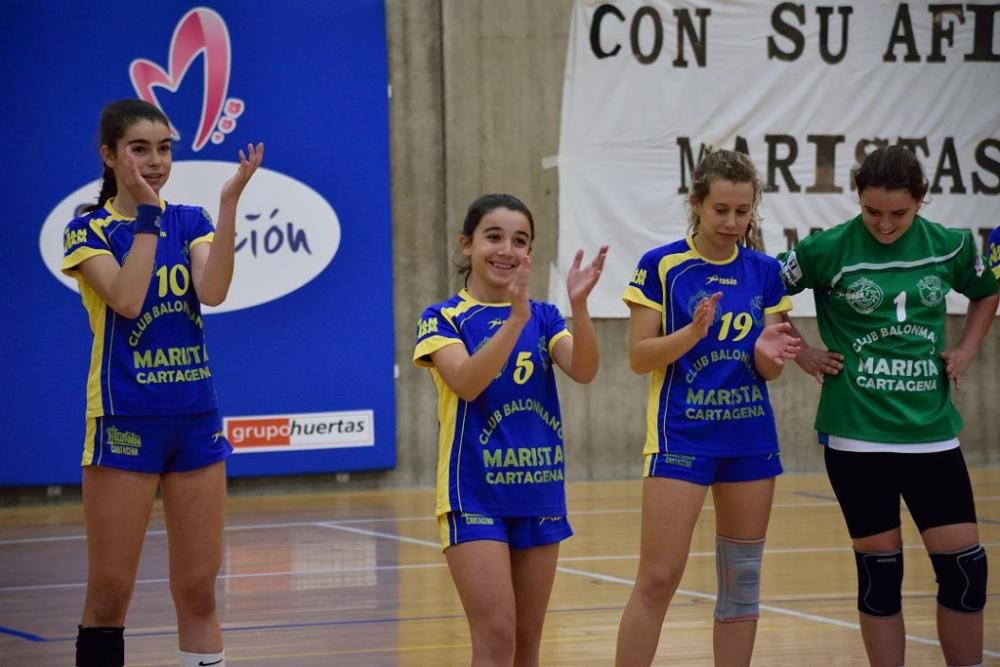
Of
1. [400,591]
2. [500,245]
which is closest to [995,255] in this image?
[500,245]

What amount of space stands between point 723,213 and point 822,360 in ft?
1.59

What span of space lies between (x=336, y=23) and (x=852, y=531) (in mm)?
7024

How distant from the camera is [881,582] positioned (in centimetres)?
376

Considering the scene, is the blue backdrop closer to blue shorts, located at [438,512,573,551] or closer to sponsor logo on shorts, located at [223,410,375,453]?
sponsor logo on shorts, located at [223,410,375,453]

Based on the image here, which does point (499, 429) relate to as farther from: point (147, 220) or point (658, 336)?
point (147, 220)

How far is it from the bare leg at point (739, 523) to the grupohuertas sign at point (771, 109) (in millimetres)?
6462

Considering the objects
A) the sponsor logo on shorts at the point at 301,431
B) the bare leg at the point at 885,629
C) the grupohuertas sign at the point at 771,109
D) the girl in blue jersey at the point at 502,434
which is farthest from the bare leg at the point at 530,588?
the grupohuertas sign at the point at 771,109

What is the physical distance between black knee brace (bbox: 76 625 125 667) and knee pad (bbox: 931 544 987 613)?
6.90 feet

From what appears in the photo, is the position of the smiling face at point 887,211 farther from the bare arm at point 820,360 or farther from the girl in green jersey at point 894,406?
the bare arm at point 820,360

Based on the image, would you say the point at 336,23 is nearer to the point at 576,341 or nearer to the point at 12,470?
the point at 12,470

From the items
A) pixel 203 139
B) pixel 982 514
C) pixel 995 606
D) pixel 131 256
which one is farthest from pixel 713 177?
pixel 203 139

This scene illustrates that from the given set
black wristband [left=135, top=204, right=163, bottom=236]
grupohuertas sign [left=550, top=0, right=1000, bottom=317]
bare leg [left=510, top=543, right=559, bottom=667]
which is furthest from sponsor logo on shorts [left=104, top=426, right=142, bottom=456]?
grupohuertas sign [left=550, top=0, right=1000, bottom=317]

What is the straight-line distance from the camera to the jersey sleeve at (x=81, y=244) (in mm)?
3490

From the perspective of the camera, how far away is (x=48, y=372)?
9438 mm
